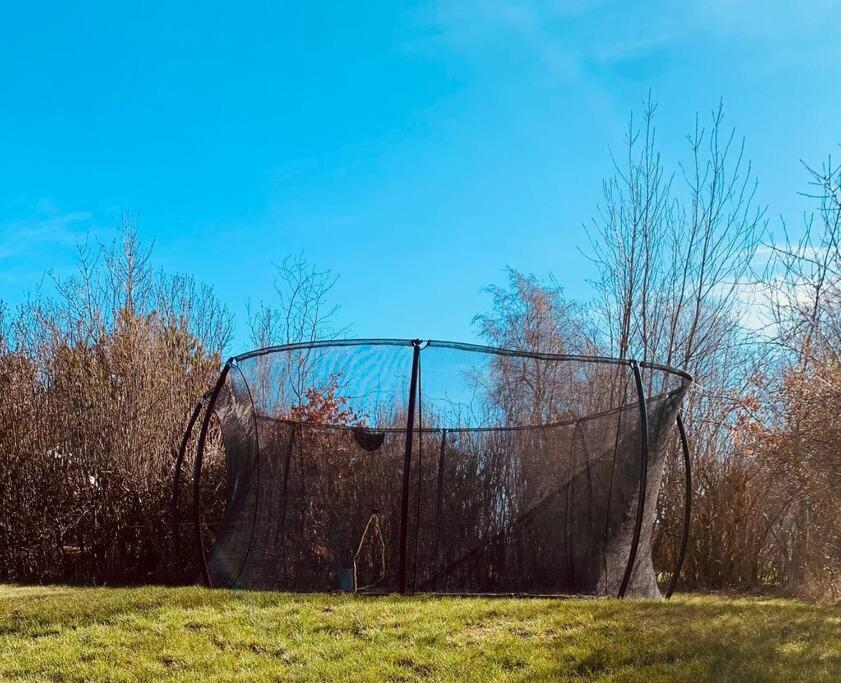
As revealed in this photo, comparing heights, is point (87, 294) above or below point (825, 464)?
above

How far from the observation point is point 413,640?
172 inches

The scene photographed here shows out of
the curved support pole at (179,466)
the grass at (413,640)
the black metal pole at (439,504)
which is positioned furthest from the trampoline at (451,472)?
the curved support pole at (179,466)

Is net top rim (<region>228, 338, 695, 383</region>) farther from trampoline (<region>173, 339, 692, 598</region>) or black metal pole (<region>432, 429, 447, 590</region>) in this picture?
black metal pole (<region>432, 429, 447, 590</region>)

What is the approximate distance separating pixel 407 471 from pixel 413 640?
51.2 inches

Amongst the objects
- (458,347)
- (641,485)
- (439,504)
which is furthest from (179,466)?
(641,485)

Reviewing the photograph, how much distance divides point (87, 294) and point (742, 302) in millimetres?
8534

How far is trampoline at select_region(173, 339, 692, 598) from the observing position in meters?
5.70

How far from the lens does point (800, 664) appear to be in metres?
4.02

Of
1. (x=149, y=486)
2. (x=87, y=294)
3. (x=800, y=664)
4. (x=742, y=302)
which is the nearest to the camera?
(x=800, y=664)

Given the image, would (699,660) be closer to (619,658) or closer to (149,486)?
(619,658)

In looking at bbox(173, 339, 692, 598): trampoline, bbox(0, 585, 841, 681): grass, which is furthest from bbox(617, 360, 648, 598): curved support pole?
bbox(0, 585, 841, 681): grass

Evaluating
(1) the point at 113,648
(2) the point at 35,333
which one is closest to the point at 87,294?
(2) the point at 35,333

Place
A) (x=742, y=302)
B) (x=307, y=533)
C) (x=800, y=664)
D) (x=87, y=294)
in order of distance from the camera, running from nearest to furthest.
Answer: (x=800, y=664) → (x=307, y=533) → (x=742, y=302) → (x=87, y=294)

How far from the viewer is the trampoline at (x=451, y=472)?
570 centimetres
